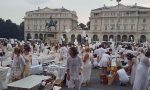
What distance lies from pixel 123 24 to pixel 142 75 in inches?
3752

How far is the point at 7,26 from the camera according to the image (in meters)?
94.5

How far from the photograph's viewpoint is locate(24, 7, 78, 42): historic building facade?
10950 centimetres

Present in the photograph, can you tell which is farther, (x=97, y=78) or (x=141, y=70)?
(x=97, y=78)

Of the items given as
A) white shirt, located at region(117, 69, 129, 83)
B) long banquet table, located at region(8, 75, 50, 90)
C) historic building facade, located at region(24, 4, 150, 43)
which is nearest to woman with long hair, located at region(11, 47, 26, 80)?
long banquet table, located at region(8, 75, 50, 90)

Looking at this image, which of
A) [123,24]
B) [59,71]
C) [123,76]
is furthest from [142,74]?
[123,24]

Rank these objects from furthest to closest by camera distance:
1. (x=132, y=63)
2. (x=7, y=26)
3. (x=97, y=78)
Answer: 1. (x=7, y=26)
2. (x=97, y=78)
3. (x=132, y=63)

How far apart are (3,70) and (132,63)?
465 cm

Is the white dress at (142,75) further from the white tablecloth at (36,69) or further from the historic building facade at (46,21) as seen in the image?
the historic building facade at (46,21)

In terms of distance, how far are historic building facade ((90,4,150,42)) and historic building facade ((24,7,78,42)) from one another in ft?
32.4

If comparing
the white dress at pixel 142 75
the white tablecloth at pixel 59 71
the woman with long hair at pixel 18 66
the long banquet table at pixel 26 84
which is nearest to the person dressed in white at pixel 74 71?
the long banquet table at pixel 26 84

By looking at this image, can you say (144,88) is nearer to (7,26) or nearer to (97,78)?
(97,78)

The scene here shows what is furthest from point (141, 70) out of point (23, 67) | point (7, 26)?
point (7, 26)

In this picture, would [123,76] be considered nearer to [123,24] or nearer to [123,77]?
[123,77]

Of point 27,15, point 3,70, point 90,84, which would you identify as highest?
point 27,15
